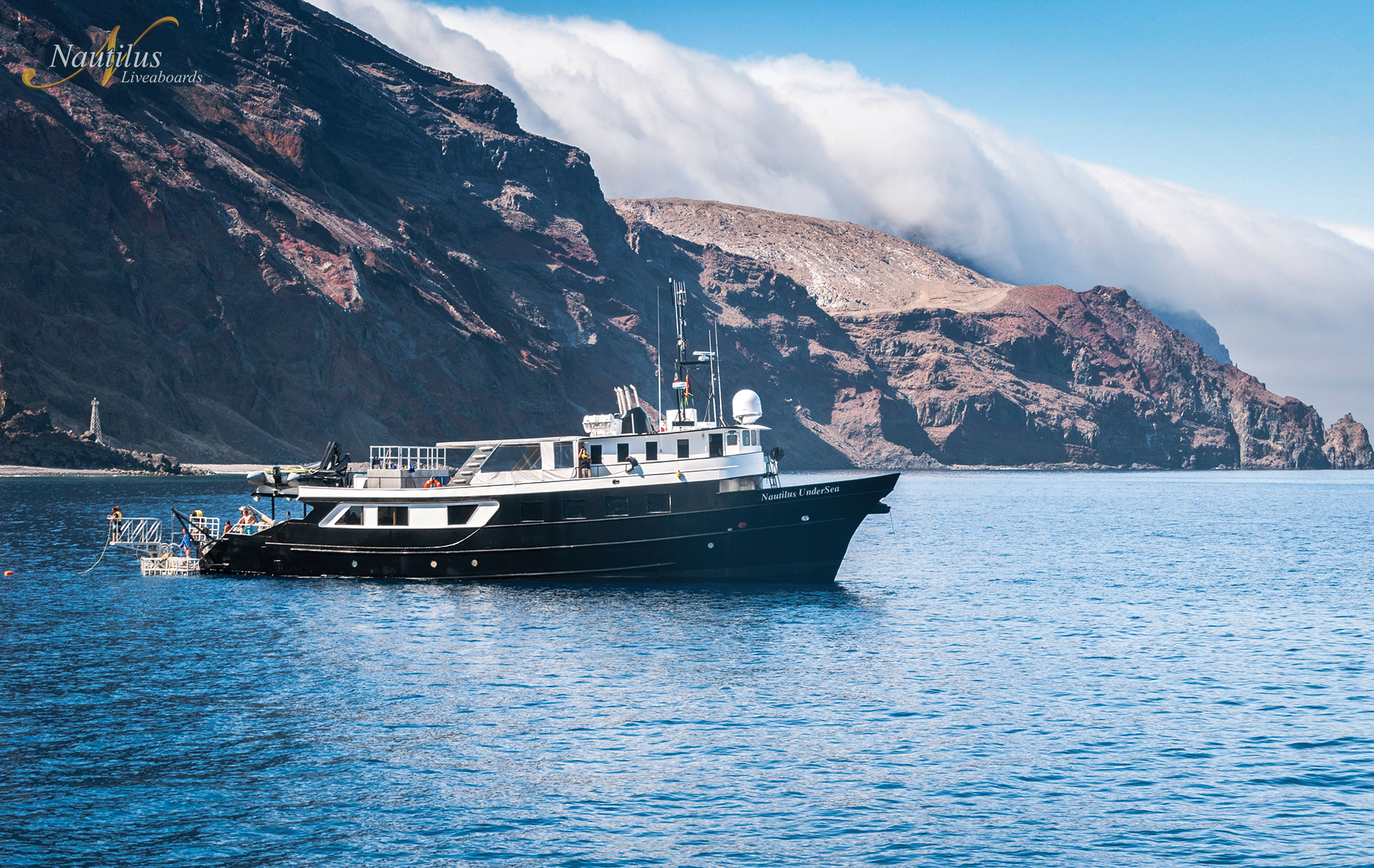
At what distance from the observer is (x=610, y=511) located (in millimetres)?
47156

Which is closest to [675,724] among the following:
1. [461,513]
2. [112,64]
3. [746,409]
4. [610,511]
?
[610,511]

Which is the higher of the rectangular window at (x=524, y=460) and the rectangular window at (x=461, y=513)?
the rectangular window at (x=524, y=460)

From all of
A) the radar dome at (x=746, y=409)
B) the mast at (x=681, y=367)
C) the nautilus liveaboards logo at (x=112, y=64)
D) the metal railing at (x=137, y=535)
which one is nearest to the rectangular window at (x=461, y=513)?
the mast at (x=681, y=367)

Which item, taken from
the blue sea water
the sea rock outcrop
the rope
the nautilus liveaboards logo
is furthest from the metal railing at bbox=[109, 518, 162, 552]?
the nautilus liveaboards logo

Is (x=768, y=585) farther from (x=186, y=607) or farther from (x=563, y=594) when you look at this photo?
(x=186, y=607)

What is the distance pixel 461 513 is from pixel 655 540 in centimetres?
889

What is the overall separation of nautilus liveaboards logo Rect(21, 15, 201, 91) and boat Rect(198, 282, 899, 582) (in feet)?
476

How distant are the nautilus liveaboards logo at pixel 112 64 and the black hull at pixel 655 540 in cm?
14662

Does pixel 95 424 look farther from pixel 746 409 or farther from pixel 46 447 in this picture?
pixel 746 409

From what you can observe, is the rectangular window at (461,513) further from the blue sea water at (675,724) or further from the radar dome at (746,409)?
the radar dome at (746,409)

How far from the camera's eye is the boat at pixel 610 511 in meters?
47.0

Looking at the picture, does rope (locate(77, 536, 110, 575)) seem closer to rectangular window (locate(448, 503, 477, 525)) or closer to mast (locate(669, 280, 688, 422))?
rectangular window (locate(448, 503, 477, 525))

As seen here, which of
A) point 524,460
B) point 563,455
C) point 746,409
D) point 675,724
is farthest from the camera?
point 746,409

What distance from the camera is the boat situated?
154 feet
